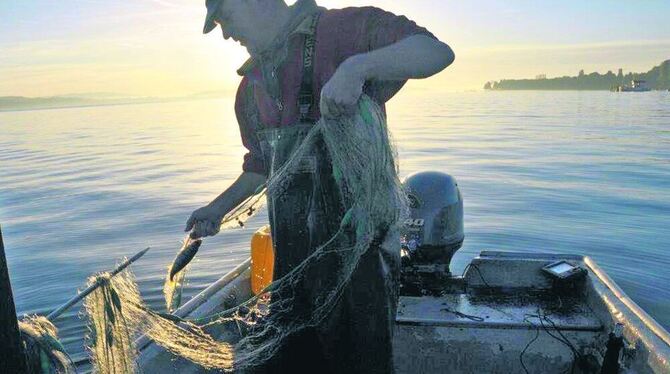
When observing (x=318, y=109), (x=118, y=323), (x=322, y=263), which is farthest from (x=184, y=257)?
(x=318, y=109)

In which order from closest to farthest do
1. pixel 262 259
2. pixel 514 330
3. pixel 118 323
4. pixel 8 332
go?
pixel 8 332 → pixel 118 323 → pixel 514 330 → pixel 262 259

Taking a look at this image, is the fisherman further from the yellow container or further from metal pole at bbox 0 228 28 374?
the yellow container

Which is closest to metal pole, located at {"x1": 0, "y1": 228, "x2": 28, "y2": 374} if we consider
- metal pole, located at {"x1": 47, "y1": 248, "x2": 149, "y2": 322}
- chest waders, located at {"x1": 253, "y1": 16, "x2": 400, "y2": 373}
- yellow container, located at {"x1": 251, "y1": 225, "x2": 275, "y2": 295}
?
metal pole, located at {"x1": 47, "y1": 248, "x2": 149, "y2": 322}

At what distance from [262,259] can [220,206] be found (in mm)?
2152

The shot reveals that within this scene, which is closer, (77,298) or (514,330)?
(77,298)

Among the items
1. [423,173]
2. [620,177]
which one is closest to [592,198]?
[620,177]

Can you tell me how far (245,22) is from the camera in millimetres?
2768

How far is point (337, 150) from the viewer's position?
8.62ft

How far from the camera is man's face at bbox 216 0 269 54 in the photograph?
8.93 ft

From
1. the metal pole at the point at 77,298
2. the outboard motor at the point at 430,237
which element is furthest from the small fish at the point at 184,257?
the outboard motor at the point at 430,237

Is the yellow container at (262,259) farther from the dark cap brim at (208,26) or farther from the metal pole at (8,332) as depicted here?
the metal pole at (8,332)

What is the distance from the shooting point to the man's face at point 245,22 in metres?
2.72

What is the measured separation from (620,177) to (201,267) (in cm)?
1632

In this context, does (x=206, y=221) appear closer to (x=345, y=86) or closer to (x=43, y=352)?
(x=43, y=352)
